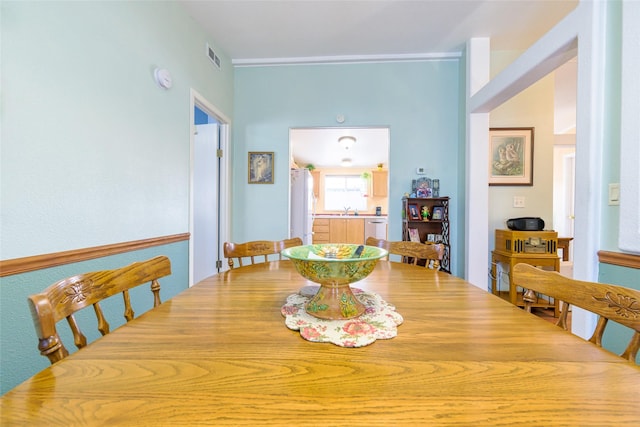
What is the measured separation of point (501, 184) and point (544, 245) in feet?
2.32

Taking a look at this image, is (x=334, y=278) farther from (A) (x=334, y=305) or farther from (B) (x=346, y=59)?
(B) (x=346, y=59)

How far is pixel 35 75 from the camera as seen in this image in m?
1.16

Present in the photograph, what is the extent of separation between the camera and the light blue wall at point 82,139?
1.09 metres

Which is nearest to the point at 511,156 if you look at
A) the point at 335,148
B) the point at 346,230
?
the point at 335,148

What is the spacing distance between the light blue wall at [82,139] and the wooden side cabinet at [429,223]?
7.10 ft

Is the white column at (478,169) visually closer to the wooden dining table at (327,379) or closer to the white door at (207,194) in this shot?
the wooden dining table at (327,379)

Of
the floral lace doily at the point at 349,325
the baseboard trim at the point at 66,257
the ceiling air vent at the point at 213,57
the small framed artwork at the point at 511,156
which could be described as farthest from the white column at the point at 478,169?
the baseboard trim at the point at 66,257

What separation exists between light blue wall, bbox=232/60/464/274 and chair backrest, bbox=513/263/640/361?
2.10 meters

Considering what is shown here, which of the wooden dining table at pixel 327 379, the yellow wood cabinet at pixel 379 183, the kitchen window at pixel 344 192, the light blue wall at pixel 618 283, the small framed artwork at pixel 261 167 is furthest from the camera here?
the kitchen window at pixel 344 192

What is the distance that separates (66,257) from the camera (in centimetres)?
129

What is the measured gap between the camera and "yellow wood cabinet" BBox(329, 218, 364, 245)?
6.21 meters

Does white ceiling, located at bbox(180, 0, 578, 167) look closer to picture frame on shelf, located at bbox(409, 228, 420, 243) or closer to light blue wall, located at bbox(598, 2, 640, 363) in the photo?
light blue wall, located at bbox(598, 2, 640, 363)

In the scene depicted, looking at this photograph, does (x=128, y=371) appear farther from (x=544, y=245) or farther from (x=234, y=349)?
(x=544, y=245)

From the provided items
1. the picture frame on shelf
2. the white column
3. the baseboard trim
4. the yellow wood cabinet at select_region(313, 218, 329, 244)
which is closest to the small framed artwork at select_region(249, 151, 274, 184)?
the baseboard trim
